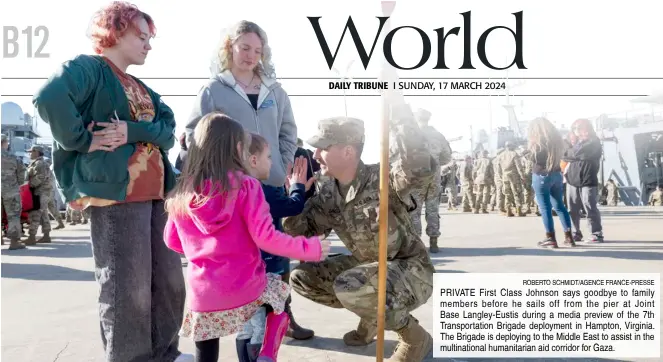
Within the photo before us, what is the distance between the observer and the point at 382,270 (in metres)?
2.40

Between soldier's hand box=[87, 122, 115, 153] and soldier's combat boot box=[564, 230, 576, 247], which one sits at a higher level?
soldier's hand box=[87, 122, 115, 153]

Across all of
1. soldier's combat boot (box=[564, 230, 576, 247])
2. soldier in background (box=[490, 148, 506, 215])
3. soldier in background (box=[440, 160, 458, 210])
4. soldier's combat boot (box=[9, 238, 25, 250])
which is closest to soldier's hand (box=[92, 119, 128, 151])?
soldier's combat boot (box=[564, 230, 576, 247])

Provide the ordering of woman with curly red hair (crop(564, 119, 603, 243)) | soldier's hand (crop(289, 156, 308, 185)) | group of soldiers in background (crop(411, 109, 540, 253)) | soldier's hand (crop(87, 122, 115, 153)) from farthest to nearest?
woman with curly red hair (crop(564, 119, 603, 243)) < group of soldiers in background (crop(411, 109, 540, 253)) < soldier's hand (crop(289, 156, 308, 185)) < soldier's hand (crop(87, 122, 115, 153))

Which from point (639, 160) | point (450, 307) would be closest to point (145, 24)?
point (450, 307)

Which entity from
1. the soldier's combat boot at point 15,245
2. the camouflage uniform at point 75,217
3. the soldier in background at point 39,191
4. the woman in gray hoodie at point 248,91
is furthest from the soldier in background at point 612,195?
the woman in gray hoodie at point 248,91

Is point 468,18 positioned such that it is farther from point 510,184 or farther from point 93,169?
point 510,184

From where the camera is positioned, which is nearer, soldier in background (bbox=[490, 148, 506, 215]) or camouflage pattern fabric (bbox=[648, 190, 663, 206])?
soldier in background (bbox=[490, 148, 506, 215])

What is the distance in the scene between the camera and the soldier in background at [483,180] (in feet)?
46.2

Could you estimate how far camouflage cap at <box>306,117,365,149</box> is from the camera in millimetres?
2678

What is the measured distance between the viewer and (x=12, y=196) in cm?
841

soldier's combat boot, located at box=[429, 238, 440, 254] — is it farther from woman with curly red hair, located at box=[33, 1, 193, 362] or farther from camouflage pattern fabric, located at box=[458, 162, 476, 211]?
camouflage pattern fabric, located at box=[458, 162, 476, 211]

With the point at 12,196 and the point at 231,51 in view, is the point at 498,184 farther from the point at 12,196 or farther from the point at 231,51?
the point at 231,51

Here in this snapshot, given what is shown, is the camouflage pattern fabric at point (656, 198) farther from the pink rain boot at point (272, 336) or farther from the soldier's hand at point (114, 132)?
the soldier's hand at point (114, 132)

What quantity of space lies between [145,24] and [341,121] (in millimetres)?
992
